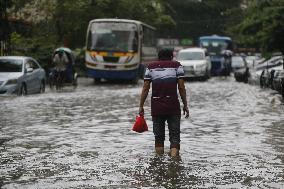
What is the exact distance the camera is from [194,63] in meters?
41.2

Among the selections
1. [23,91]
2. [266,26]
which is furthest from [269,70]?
[23,91]

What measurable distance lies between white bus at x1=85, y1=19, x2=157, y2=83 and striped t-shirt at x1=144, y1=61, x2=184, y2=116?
27.0 meters

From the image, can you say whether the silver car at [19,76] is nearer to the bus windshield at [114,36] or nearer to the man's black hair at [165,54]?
the bus windshield at [114,36]

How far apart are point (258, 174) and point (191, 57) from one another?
33.9 metres

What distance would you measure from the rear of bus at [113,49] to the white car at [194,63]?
366cm

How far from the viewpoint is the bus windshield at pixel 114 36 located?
37.9 m

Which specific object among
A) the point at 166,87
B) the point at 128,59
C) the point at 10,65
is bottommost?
the point at 128,59

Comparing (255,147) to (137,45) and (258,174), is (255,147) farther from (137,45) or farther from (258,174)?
(137,45)

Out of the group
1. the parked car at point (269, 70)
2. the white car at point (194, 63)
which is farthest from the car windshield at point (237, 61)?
the parked car at point (269, 70)

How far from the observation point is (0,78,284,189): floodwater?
8891mm

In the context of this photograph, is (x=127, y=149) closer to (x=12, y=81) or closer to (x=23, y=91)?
(x=12, y=81)

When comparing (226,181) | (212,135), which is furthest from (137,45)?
(226,181)

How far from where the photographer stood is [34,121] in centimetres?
1647

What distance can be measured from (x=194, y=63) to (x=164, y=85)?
30.8 meters
